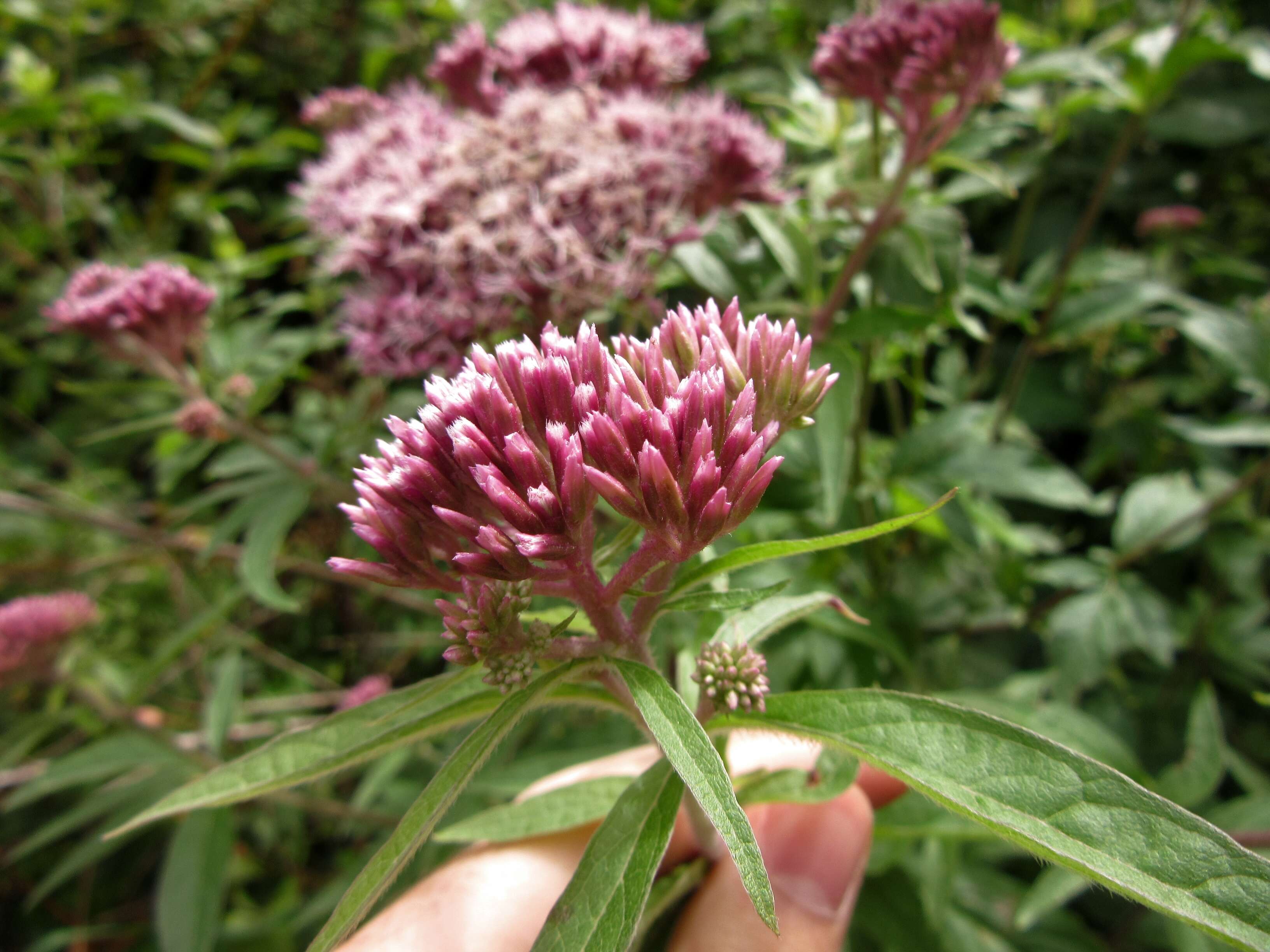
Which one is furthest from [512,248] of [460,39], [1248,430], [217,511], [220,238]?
[217,511]

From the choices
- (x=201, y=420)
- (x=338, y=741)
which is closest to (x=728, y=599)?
(x=338, y=741)

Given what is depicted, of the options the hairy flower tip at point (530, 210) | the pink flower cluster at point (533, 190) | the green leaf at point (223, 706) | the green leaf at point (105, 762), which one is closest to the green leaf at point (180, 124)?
the pink flower cluster at point (533, 190)

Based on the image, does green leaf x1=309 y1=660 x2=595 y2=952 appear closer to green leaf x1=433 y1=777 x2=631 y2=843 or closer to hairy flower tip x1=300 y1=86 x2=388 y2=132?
green leaf x1=433 y1=777 x2=631 y2=843

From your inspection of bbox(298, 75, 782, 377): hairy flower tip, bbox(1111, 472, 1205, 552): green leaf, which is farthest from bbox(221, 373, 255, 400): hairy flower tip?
bbox(1111, 472, 1205, 552): green leaf

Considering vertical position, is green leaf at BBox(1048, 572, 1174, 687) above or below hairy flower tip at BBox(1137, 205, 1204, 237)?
below

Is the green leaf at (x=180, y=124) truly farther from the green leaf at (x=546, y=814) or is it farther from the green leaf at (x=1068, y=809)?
the green leaf at (x=1068, y=809)

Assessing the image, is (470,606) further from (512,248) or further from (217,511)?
(217,511)

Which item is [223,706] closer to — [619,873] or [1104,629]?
[619,873]
